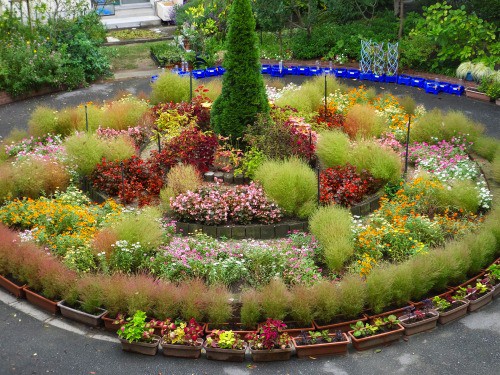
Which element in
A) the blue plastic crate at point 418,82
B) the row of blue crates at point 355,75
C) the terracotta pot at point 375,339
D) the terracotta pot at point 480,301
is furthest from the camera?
the blue plastic crate at point 418,82

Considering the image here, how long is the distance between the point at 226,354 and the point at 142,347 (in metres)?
0.92

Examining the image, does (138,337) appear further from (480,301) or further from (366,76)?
(366,76)

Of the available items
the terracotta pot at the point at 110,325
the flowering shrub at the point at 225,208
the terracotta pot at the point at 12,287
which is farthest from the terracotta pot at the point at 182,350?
the flowering shrub at the point at 225,208

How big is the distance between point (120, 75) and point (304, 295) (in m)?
12.1

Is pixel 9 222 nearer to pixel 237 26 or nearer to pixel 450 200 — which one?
pixel 237 26

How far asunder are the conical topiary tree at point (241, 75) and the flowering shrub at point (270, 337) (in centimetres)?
470

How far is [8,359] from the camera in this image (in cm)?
772

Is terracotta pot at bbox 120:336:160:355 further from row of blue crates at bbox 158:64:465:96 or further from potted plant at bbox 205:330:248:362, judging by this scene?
row of blue crates at bbox 158:64:465:96

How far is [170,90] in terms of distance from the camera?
562 inches

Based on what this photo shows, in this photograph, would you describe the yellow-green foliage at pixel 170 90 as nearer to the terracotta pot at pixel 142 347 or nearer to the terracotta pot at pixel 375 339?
the terracotta pot at pixel 142 347

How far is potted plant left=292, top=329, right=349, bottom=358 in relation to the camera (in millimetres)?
7703

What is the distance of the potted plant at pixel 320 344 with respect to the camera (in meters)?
7.70

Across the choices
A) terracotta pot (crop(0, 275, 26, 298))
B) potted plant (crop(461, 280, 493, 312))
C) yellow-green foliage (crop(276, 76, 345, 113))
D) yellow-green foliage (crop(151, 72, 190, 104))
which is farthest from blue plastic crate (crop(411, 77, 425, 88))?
terracotta pot (crop(0, 275, 26, 298))

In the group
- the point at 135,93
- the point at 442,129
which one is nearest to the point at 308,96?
the point at 442,129
